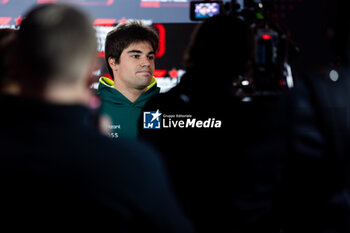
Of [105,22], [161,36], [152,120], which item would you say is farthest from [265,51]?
[105,22]

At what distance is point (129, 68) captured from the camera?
2.96 metres

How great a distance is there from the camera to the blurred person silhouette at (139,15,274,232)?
1.28m

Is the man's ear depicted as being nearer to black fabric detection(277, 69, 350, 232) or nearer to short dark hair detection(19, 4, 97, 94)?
black fabric detection(277, 69, 350, 232)

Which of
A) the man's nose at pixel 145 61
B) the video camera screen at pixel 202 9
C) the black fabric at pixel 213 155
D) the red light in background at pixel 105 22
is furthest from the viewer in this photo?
the red light in background at pixel 105 22

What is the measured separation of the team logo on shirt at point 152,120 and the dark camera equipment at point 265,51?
5.75 feet

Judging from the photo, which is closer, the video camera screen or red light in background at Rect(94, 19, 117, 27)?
the video camera screen

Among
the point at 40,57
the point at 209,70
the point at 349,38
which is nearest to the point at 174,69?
the point at 209,70

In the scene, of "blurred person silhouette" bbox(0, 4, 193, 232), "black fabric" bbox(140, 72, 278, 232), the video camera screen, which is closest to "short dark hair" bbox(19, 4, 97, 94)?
"blurred person silhouette" bbox(0, 4, 193, 232)

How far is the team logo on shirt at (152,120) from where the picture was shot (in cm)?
174

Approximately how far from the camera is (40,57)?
2.84 feet

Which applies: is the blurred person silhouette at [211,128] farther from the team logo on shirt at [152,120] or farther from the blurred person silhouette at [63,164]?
the blurred person silhouette at [63,164]

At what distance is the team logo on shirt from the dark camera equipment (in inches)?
69.0

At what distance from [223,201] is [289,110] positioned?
1.14 ft

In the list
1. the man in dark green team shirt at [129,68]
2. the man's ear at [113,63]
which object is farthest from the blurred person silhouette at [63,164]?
the man's ear at [113,63]
